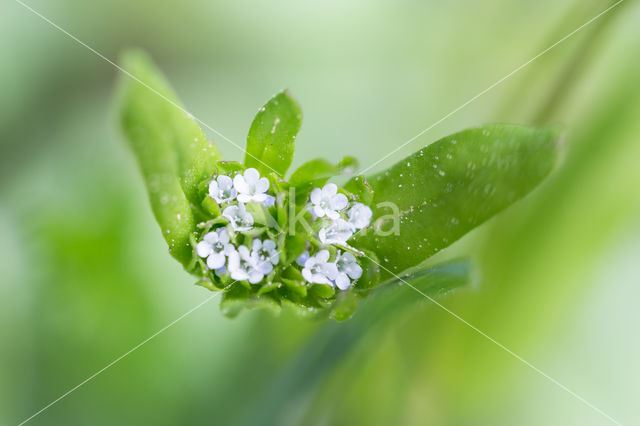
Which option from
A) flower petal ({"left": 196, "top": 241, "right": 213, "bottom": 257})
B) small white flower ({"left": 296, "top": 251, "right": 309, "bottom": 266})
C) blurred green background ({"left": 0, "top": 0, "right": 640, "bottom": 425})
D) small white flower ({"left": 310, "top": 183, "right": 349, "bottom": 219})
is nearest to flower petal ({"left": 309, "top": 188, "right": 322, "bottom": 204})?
small white flower ({"left": 310, "top": 183, "right": 349, "bottom": 219})

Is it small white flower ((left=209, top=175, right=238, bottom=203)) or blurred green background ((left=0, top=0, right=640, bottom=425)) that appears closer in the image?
small white flower ((left=209, top=175, right=238, bottom=203))

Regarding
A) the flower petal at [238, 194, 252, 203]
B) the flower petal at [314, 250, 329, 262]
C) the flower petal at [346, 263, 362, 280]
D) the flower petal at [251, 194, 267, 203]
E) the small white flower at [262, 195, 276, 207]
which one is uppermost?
the flower petal at [238, 194, 252, 203]

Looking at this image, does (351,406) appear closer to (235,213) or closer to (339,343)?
(339,343)

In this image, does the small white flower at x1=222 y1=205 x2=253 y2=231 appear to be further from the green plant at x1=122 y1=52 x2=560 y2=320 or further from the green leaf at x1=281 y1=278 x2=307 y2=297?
the green leaf at x1=281 y1=278 x2=307 y2=297

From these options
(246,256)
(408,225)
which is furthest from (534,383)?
(246,256)

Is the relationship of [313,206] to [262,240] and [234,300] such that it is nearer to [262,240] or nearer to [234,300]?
[262,240]

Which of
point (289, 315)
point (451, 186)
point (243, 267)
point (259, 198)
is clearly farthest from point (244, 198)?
point (289, 315)
